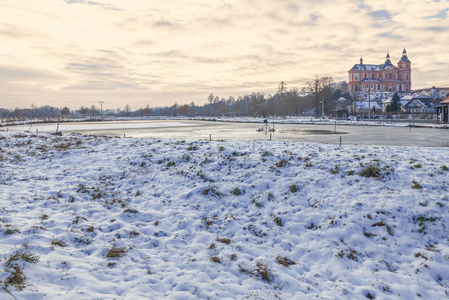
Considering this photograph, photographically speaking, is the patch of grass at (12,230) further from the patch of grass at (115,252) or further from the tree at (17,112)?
the tree at (17,112)

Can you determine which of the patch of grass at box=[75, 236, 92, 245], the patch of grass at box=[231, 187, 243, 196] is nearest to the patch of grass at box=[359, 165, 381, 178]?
the patch of grass at box=[231, 187, 243, 196]

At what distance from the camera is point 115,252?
6062 mm

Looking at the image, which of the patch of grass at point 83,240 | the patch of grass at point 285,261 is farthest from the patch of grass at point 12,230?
the patch of grass at point 285,261

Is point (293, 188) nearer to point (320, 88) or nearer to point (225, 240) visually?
point (225, 240)

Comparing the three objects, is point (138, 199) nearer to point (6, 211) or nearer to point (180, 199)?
point (180, 199)

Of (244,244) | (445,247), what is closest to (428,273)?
(445,247)

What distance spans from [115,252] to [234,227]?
9.35 feet

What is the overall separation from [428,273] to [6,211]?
32.7ft

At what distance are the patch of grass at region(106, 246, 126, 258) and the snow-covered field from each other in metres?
0.05

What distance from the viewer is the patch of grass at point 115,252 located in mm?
5967

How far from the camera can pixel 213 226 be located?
296 inches

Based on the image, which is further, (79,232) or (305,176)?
(305,176)

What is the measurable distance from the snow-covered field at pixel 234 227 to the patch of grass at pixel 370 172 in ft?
0.18

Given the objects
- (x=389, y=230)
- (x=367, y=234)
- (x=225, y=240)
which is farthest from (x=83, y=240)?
(x=389, y=230)
